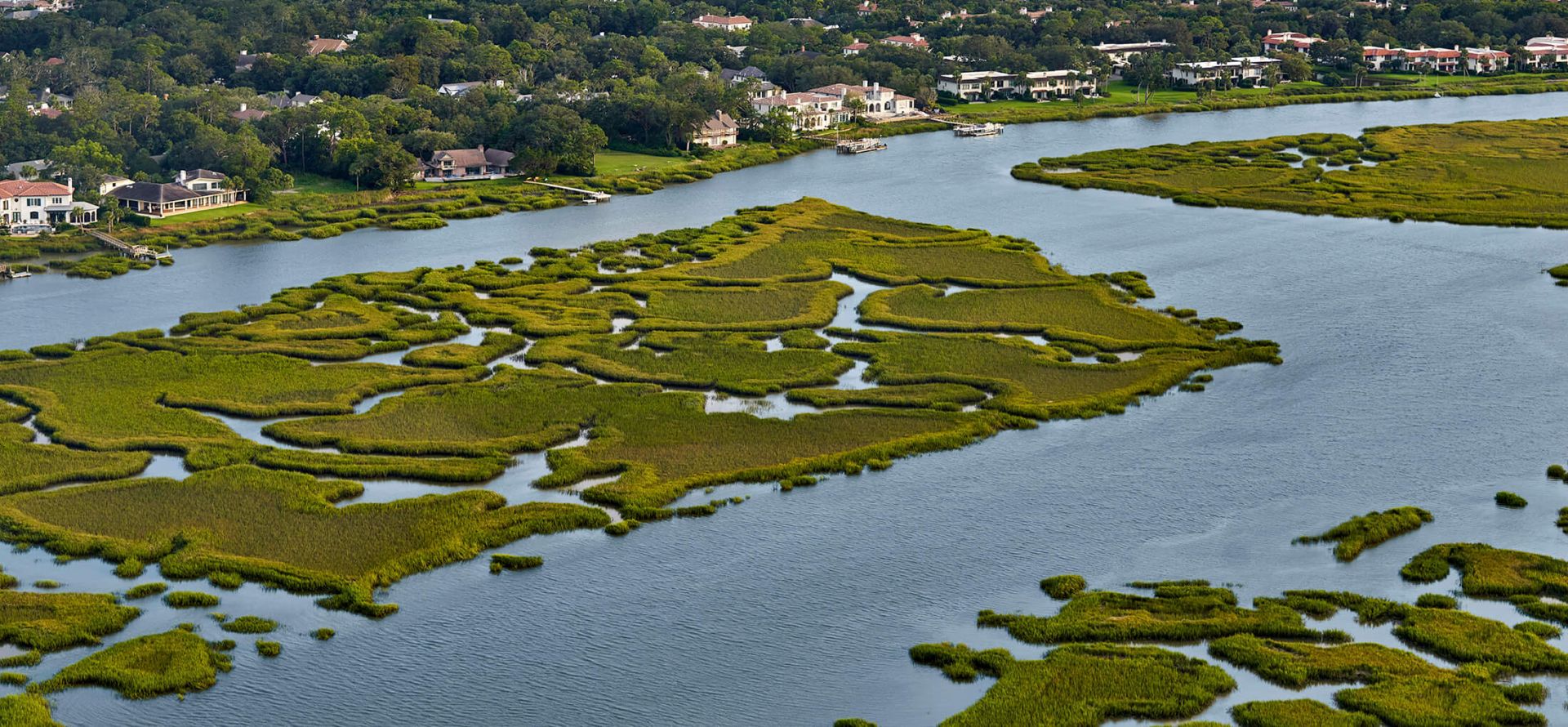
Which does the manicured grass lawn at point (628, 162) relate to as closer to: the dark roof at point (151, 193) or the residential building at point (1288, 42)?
the dark roof at point (151, 193)

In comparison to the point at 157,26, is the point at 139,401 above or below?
below

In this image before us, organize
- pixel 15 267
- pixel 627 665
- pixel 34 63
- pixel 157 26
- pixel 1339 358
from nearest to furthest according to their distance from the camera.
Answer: pixel 627 665 < pixel 1339 358 < pixel 15 267 < pixel 34 63 < pixel 157 26

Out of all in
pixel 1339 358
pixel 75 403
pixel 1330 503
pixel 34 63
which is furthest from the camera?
pixel 34 63

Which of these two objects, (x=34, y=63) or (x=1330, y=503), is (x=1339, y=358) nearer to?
(x=1330, y=503)

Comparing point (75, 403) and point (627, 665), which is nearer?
point (627, 665)

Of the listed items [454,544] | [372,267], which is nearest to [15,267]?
[372,267]
